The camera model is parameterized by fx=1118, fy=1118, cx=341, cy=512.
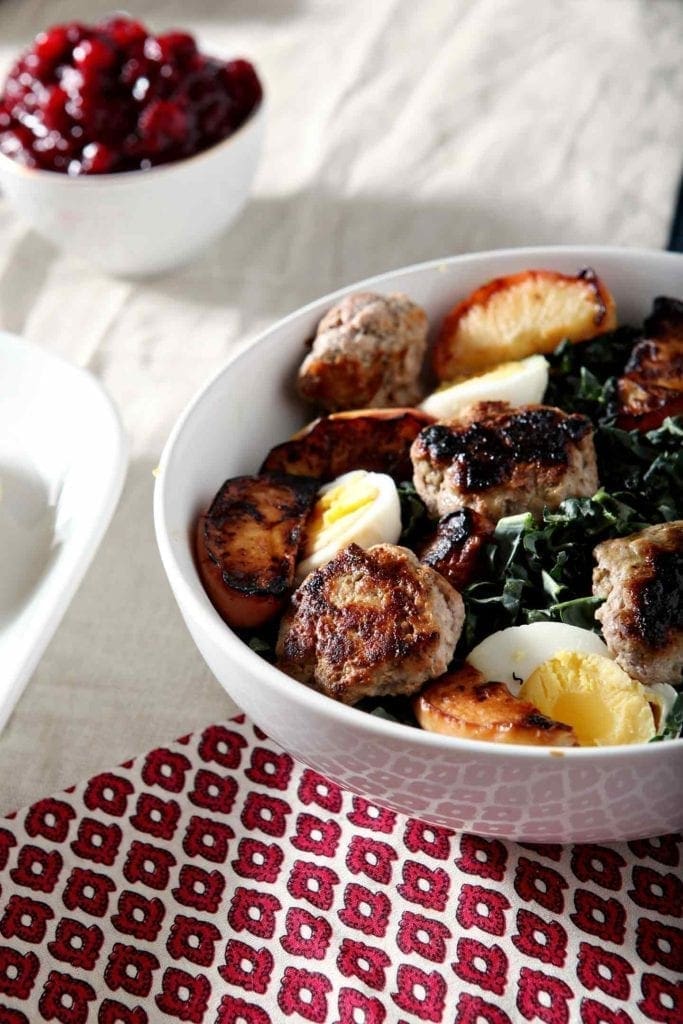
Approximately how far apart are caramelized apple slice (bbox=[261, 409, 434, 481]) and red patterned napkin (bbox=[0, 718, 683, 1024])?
485 millimetres

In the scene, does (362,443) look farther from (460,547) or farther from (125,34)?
(125,34)

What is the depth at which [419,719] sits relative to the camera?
141 cm

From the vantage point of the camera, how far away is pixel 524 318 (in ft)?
6.37

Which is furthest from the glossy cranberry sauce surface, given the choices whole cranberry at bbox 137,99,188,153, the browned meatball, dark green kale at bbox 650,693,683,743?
dark green kale at bbox 650,693,683,743

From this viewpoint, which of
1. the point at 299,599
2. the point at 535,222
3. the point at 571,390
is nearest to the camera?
the point at 299,599

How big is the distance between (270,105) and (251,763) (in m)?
2.20

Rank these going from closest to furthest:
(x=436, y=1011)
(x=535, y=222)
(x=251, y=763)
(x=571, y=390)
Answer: (x=436, y=1011)
(x=251, y=763)
(x=571, y=390)
(x=535, y=222)

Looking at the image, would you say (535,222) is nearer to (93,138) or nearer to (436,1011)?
(93,138)

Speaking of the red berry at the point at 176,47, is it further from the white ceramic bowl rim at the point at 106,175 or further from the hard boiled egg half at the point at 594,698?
the hard boiled egg half at the point at 594,698

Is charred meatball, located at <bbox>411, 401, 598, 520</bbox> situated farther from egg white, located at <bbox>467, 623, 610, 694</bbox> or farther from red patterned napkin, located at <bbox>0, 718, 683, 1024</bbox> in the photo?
red patterned napkin, located at <bbox>0, 718, 683, 1024</bbox>

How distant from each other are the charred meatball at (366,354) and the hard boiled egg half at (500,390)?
7 cm

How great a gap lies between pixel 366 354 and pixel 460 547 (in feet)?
1.45

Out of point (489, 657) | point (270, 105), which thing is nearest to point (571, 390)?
point (489, 657)

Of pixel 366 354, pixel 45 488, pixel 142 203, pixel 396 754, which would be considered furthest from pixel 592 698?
pixel 142 203
